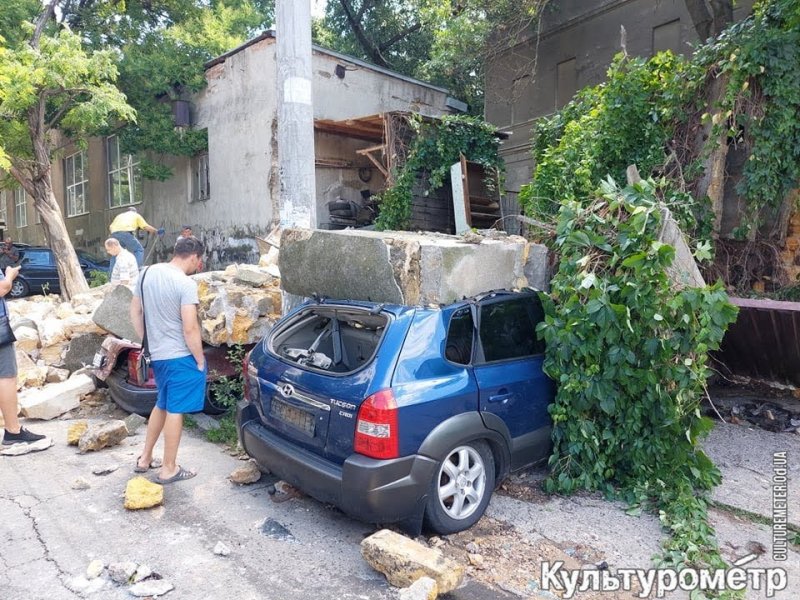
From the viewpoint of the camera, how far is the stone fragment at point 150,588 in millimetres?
3061

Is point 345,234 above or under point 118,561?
above

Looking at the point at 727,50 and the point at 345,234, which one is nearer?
the point at 345,234

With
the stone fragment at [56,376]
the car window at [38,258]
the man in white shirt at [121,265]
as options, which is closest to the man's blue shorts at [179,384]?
the stone fragment at [56,376]

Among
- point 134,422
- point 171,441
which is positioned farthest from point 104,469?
point 134,422

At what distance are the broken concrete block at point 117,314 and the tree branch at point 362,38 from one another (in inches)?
624

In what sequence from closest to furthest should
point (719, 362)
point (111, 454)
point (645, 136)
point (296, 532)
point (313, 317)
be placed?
point (296, 532) < point (313, 317) < point (111, 454) < point (719, 362) < point (645, 136)

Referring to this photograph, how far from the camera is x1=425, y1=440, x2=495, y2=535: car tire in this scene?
3551 millimetres

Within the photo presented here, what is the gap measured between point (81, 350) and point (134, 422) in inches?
87.3

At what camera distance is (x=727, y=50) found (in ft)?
20.5

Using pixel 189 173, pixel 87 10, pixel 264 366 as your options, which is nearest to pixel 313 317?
pixel 264 366

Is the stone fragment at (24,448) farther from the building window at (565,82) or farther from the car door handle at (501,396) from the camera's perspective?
the building window at (565,82)

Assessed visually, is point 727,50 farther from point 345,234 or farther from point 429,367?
point 429,367

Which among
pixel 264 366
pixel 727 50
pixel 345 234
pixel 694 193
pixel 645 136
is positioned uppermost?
pixel 727 50

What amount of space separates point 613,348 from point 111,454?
416cm
